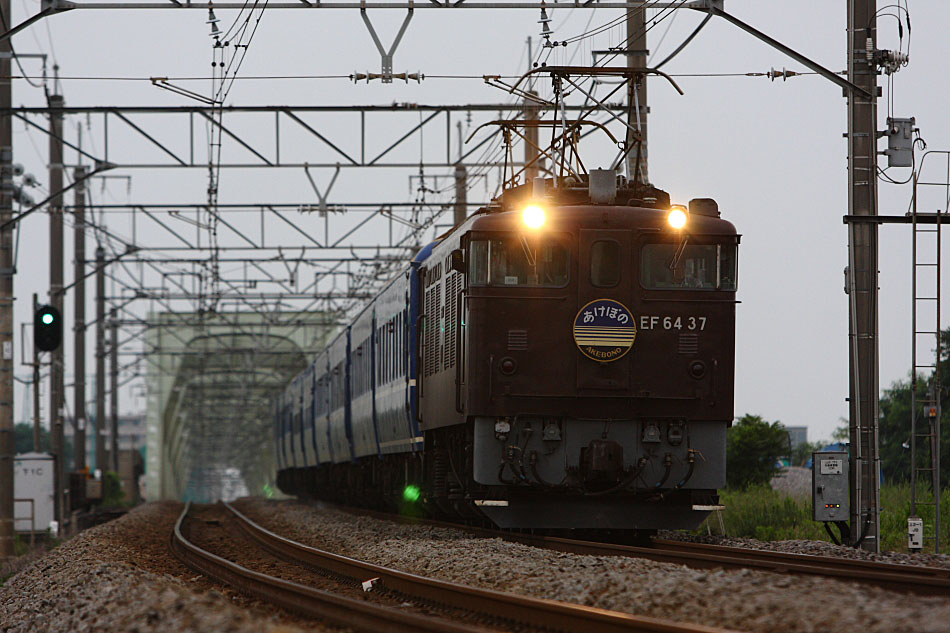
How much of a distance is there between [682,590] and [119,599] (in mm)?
4250

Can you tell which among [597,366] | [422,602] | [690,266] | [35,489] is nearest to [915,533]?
[690,266]

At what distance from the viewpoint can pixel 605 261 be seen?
14.3 m

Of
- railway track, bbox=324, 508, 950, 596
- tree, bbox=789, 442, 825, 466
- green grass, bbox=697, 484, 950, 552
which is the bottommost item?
tree, bbox=789, 442, 825, 466

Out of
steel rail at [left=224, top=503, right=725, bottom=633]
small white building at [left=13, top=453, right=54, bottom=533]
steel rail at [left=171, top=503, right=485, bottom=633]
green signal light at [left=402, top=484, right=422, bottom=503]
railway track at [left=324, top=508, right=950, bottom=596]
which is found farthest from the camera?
small white building at [left=13, top=453, right=54, bottom=533]

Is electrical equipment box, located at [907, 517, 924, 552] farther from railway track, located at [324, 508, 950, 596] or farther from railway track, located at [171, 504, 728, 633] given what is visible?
railway track, located at [171, 504, 728, 633]

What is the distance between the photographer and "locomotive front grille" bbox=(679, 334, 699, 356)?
46.4ft

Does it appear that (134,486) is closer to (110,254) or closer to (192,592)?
(110,254)

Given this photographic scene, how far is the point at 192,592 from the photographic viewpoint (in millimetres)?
10133

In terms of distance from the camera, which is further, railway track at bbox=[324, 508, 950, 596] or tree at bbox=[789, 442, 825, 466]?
tree at bbox=[789, 442, 825, 466]

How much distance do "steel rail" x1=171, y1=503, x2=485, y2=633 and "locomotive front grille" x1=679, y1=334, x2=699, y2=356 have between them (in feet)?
16.4

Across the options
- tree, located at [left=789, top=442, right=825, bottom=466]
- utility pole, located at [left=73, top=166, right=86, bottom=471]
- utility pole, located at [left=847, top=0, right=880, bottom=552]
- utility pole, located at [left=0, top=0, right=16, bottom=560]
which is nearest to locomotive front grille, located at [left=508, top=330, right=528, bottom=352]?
utility pole, located at [left=847, top=0, right=880, bottom=552]

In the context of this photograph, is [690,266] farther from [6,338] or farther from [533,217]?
[6,338]

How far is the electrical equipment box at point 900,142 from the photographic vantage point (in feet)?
51.4

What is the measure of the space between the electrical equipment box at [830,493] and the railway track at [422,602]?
5.56m
